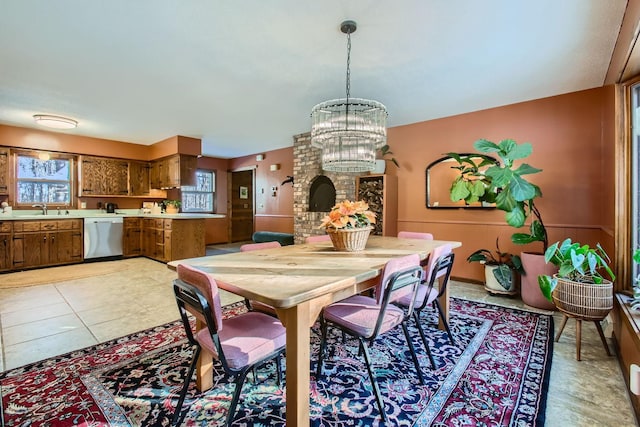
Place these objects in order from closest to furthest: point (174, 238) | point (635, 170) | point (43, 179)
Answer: point (635, 170) < point (174, 238) < point (43, 179)

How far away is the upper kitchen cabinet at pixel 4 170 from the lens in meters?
5.07

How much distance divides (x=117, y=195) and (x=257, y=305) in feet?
18.6

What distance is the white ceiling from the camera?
2.06 m

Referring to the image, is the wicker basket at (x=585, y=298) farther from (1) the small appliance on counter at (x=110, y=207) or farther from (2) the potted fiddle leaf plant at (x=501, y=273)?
(1) the small appliance on counter at (x=110, y=207)

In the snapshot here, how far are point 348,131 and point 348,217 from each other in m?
0.82

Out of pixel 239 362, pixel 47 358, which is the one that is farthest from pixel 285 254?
pixel 47 358

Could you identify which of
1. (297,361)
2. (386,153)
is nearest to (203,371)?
(297,361)

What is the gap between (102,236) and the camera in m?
5.64

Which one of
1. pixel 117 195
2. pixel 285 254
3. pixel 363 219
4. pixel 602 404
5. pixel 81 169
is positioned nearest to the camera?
pixel 602 404

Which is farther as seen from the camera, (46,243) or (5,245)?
(46,243)

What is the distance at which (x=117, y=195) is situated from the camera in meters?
6.24

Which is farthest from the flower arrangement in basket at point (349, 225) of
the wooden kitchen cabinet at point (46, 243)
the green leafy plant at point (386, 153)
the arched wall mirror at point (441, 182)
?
the wooden kitchen cabinet at point (46, 243)

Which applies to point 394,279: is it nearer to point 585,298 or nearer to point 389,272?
point 389,272

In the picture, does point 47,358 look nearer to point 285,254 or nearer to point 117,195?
point 285,254
